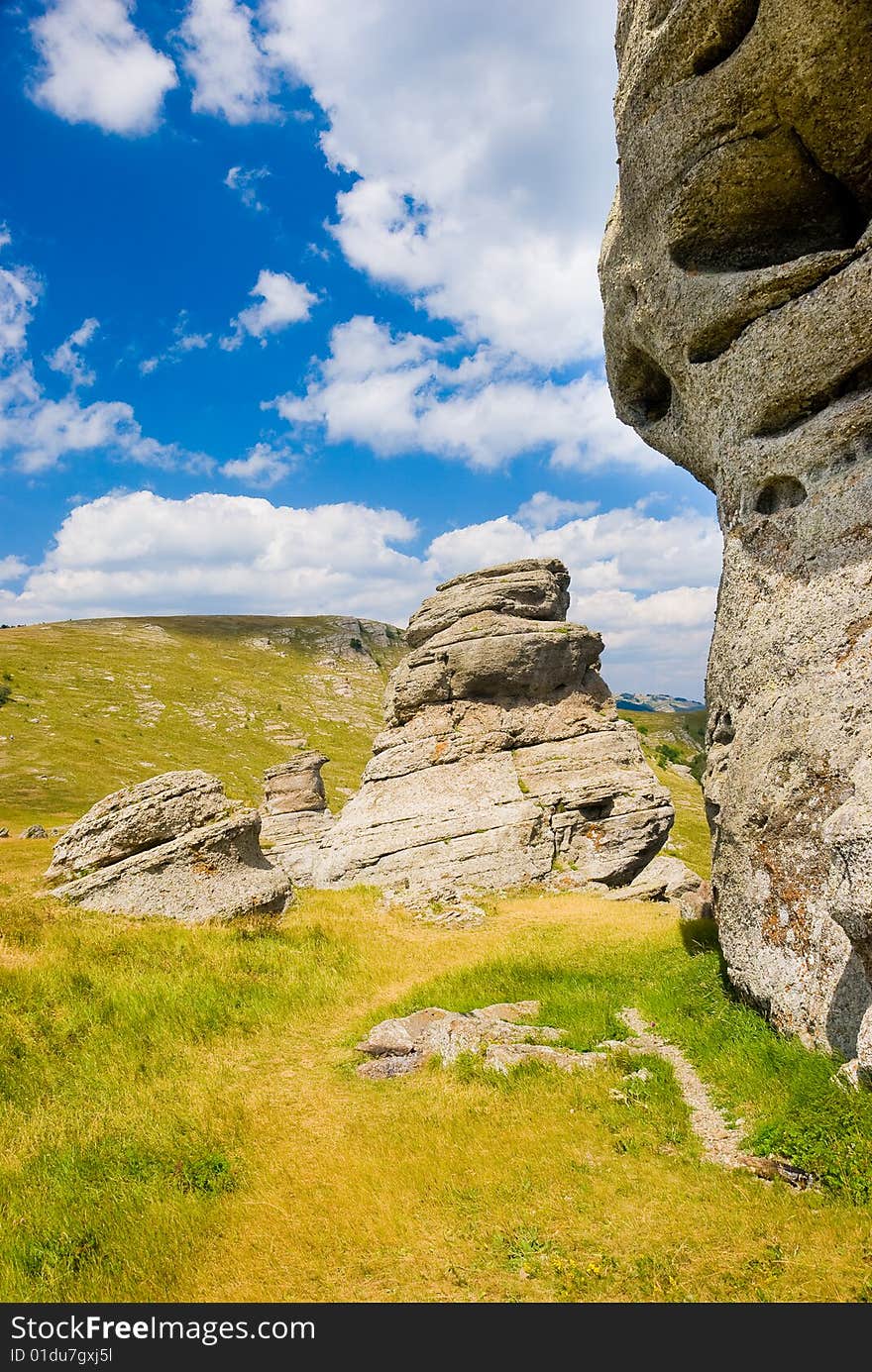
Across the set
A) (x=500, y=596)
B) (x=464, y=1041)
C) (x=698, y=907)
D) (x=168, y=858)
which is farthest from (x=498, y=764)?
(x=464, y=1041)

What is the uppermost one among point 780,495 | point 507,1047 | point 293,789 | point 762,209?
A: point 762,209

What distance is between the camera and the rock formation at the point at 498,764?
35.3m

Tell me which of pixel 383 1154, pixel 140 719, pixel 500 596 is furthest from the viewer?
pixel 140 719

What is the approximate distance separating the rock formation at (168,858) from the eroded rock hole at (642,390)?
73.1ft

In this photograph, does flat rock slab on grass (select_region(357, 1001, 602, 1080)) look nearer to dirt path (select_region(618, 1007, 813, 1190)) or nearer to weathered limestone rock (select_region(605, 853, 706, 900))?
dirt path (select_region(618, 1007, 813, 1190))

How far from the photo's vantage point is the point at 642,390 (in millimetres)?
22688

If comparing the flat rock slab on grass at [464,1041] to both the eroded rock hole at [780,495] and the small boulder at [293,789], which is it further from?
the small boulder at [293,789]

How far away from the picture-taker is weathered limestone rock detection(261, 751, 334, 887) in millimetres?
50562

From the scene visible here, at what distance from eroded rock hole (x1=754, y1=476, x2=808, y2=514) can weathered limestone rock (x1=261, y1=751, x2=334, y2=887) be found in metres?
38.5

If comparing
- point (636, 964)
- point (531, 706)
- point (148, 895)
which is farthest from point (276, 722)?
point (636, 964)

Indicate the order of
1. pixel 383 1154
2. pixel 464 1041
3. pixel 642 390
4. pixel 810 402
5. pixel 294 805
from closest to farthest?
pixel 383 1154
pixel 464 1041
pixel 810 402
pixel 642 390
pixel 294 805

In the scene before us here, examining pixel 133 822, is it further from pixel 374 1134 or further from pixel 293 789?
pixel 293 789

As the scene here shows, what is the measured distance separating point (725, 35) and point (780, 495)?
9895 mm
